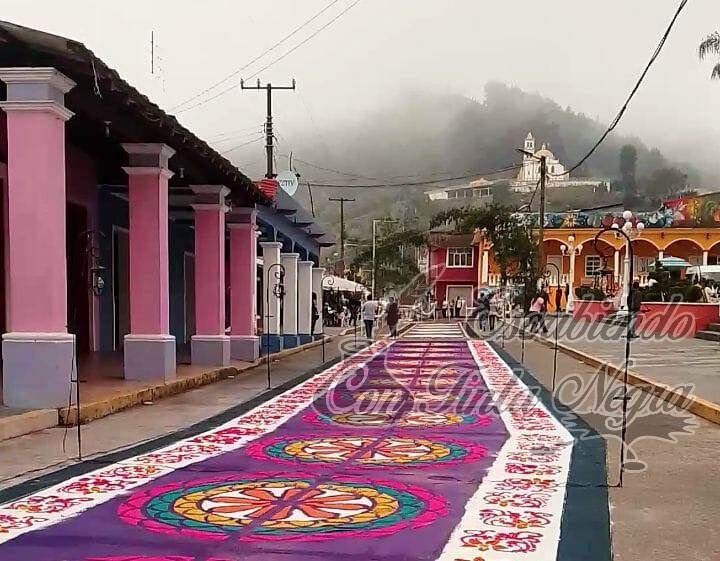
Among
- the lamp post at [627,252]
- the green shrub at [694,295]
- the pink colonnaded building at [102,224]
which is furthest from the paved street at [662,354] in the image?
the pink colonnaded building at [102,224]

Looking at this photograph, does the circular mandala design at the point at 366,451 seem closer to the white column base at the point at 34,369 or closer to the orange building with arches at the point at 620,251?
the white column base at the point at 34,369

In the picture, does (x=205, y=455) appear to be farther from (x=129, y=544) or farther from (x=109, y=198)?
(x=109, y=198)

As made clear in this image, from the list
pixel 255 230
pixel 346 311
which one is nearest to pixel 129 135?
pixel 255 230

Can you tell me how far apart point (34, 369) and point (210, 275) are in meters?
6.57

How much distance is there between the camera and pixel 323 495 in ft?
18.6

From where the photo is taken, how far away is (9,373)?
864cm

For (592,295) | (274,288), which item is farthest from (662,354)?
(592,295)

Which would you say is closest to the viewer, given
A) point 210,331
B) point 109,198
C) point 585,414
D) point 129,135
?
point 585,414

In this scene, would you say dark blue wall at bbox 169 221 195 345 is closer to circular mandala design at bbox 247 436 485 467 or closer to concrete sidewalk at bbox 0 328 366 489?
concrete sidewalk at bbox 0 328 366 489

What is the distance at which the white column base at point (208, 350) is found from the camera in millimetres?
15164

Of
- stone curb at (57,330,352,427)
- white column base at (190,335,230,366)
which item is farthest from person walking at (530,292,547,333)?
white column base at (190,335,230,366)

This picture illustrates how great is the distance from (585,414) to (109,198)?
11003 mm

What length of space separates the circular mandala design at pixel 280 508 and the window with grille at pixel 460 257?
61.8m

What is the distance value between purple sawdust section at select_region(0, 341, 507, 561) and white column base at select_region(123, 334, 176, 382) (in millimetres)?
3197
